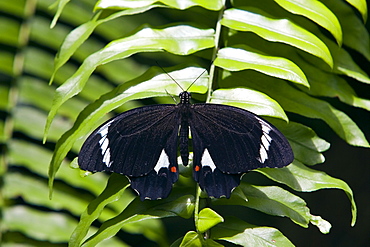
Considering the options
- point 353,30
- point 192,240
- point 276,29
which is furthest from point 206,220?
point 353,30

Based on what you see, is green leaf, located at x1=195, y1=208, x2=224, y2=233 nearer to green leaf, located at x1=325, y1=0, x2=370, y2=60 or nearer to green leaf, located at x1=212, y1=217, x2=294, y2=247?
green leaf, located at x1=212, y1=217, x2=294, y2=247

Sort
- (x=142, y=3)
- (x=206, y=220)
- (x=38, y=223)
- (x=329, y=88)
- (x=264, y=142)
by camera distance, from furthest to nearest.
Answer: (x=38, y=223) → (x=329, y=88) → (x=142, y=3) → (x=264, y=142) → (x=206, y=220)

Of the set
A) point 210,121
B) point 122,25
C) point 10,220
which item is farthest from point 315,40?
point 10,220

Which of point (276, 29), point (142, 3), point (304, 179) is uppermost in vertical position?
point (142, 3)

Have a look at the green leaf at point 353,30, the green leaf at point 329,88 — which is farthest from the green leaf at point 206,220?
the green leaf at point 353,30

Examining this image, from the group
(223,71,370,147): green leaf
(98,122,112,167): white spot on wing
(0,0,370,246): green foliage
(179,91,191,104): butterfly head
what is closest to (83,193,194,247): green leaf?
(0,0,370,246): green foliage

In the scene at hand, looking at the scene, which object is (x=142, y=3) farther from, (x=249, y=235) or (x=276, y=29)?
(x=249, y=235)

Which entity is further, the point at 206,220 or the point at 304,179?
the point at 304,179
